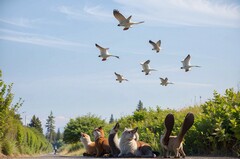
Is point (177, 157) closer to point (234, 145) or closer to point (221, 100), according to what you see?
point (234, 145)

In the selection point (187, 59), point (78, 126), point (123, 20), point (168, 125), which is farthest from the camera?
point (78, 126)

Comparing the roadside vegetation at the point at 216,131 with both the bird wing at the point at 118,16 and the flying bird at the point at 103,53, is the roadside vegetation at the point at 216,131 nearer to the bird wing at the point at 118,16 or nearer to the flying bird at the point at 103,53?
the flying bird at the point at 103,53

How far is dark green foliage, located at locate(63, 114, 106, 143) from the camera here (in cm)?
3119

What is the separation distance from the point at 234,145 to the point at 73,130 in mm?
22030

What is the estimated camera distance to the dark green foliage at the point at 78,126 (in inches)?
1228

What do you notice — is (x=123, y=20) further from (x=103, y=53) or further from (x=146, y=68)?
(x=146, y=68)

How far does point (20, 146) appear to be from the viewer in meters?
18.3

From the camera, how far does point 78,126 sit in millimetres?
31594

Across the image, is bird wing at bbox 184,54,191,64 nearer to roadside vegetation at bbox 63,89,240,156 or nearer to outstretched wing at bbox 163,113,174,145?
roadside vegetation at bbox 63,89,240,156

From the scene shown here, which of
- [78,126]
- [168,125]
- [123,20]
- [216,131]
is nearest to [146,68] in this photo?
[123,20]

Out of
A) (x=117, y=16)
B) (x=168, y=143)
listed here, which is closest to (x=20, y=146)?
(x=117, y=16)

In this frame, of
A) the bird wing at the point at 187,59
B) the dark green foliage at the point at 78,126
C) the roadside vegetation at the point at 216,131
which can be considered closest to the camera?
the roadside vegetation at the point at 216,131

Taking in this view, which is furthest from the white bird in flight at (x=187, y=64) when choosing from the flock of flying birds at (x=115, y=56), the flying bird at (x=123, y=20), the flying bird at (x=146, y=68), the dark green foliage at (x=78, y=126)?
the dark green foliage at (x=78, y=126)

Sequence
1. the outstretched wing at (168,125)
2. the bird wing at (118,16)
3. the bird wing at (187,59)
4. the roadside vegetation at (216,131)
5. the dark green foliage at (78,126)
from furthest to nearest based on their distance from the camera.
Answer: the dark green foliage at (78,126) < the bird wing at (187,59) < the bird wing at (118,16) < the roadside vegetation at (216,131) < the outstretched wing at (168,125)
